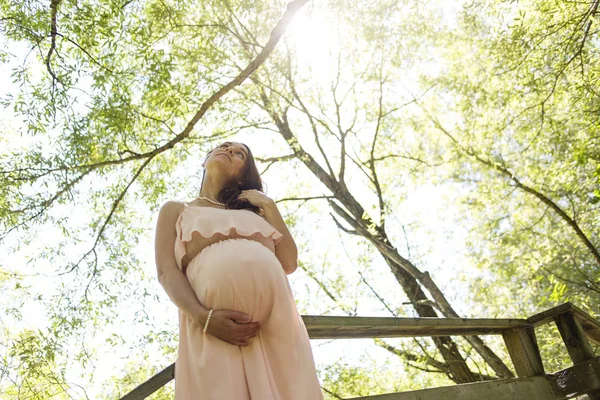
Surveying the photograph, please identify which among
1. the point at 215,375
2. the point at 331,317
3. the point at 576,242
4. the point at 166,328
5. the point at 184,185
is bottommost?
the point at 215,375

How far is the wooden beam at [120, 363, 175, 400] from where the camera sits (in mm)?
1358

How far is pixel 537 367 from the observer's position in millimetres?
2578

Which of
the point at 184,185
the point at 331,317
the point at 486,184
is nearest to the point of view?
the point at 331,317

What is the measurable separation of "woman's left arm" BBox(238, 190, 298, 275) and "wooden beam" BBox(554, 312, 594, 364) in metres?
1.88

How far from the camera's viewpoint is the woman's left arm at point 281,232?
1680 millimetres

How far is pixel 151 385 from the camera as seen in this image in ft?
4.51

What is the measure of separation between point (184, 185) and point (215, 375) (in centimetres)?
626

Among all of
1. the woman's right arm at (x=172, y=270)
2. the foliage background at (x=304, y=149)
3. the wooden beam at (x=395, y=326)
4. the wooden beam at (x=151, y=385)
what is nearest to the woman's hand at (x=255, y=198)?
the woman's right arm at (x=172, y=270)

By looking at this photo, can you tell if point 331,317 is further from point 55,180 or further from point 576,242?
point 576,242

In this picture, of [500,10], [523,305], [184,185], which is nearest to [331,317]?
[500,10]

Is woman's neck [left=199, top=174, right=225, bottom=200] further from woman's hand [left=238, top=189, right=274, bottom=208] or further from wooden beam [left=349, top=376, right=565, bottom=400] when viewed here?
wooden beam [left=349, top=376, right=565, bottom=400]

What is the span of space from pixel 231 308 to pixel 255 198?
1.67 ft

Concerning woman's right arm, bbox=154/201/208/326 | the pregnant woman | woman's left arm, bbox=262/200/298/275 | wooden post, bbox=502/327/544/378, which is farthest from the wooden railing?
woman's right arm, bbox=154/201/208/326

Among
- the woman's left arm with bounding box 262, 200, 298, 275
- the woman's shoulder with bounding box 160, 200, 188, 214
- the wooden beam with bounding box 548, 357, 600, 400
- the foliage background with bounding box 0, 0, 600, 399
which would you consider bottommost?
the wooden beam with bounding box 548, 357, 600, 400
